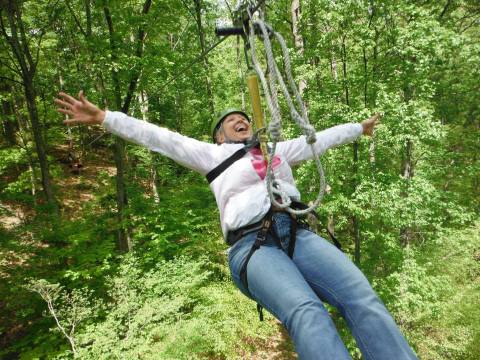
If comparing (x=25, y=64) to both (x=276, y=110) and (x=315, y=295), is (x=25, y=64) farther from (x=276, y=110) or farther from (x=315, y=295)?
(x=315, y=295)

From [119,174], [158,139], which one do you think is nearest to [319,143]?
[158,139]

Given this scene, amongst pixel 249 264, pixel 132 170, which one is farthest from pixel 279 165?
pixel 132 170

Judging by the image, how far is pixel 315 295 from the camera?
1.77 metres

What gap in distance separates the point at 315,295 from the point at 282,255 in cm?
33

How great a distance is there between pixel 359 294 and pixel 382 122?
17.4 ft

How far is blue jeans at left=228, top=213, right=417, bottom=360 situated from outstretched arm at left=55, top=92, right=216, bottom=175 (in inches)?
27.0

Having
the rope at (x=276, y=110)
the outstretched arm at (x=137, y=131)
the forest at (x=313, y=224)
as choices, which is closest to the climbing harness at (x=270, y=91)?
the rope at (x=276, y=110)

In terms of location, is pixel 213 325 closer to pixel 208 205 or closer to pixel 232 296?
pixel 232 296

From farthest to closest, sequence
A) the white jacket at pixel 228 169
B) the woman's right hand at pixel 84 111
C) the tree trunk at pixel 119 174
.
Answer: the tree trunk at pixel 119 174 → the woman's right hand at pixel 84 111 → the white jacket at pixel 228 169

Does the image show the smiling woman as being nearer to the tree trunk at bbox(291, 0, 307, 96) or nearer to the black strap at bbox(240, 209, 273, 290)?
the black strap at bbox(240, 209, 273, 290)

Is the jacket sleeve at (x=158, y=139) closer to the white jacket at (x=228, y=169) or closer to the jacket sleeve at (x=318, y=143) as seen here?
the white jacket at (x=228, y=169)

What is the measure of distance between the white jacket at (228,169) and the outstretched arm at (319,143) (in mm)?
229

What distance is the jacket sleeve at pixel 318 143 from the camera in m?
2.63

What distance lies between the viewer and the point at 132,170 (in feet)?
44.4
